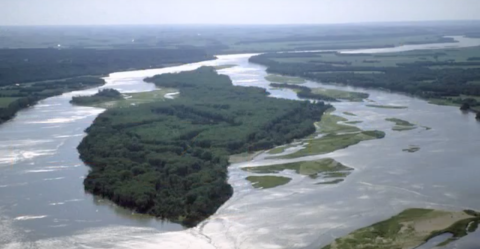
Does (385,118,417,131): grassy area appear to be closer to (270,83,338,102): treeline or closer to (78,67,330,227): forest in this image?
(78,67,330,227): forest

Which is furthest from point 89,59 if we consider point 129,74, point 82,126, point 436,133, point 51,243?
point 51,243

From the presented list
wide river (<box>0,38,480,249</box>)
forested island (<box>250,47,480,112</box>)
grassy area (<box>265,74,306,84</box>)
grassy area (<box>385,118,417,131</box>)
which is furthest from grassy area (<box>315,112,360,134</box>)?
grassy area (<box>265,74,306,84</box>)

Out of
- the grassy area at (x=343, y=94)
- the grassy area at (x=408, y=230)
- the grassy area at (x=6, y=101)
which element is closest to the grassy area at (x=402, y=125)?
the grassy area at (x=343, y=94)

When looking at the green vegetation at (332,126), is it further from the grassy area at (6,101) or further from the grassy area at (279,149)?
the grassy area at (6,101)

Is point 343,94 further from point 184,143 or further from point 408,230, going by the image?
point 408,230

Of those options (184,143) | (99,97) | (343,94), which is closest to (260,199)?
(184,143)
